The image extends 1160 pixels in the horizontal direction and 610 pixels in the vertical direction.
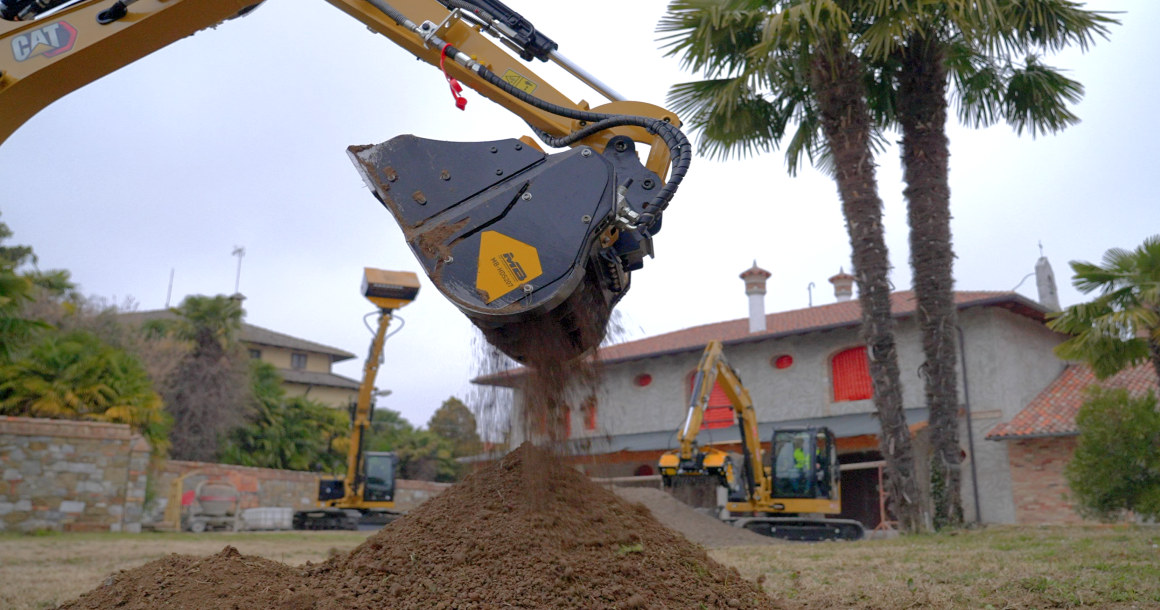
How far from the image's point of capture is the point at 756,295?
77.7 feet

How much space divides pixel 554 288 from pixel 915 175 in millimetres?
9824

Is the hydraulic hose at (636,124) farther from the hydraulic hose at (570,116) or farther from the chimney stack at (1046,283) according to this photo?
the chimney stack at (1046,283)

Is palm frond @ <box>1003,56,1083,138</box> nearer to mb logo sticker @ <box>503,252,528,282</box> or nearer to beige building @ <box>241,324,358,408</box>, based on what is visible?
mb logo sticker @ <box>503,252,528,282</box>

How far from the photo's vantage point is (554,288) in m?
3.57

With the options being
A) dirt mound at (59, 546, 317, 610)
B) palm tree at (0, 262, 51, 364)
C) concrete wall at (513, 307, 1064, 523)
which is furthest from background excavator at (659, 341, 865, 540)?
dirt mound at (59, 546, 317, 610)

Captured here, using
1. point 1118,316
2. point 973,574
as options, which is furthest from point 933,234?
point 973,574

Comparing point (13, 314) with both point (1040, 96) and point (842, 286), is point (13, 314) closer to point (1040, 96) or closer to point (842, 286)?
point (1040, 96)

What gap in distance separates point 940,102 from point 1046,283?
12.8 meters

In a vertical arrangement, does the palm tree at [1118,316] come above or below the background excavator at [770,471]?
above

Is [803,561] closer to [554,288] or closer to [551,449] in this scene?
[551,449]

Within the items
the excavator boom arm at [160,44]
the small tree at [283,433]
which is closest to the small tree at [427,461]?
the small tree at [283,433]

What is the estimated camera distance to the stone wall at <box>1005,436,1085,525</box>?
55.3 feet

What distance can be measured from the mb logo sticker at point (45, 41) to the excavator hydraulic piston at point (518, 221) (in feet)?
5.12

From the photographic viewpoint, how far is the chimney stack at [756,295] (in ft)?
77.2
